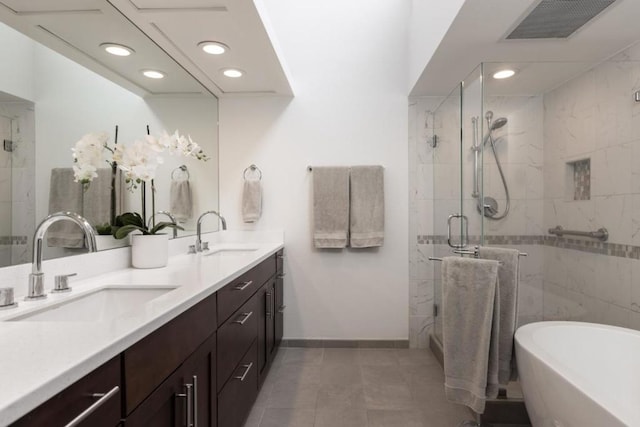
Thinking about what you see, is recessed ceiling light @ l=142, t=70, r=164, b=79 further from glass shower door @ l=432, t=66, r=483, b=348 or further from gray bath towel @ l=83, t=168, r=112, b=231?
glass shower door @ l=432, t=66, r=483, b=348

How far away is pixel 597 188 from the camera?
6.80ft

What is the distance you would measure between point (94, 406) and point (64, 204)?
95 centimetres

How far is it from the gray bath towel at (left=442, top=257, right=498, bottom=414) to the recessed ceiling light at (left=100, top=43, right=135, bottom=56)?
6.37 feet

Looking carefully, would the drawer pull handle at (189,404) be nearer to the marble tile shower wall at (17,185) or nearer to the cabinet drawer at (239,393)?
the cabinet drawer at (239,393)

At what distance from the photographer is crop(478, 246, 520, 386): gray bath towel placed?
163cm

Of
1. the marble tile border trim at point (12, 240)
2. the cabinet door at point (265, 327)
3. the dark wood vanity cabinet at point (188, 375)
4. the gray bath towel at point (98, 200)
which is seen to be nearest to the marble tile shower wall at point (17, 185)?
the marble tile border trim at point (12, 240)

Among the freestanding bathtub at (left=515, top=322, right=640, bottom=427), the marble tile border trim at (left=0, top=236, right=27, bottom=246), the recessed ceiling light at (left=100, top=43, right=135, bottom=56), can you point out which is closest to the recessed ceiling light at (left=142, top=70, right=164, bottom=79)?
the recessed ceiling light at (left=100, top=43, right=135, bottom=56)

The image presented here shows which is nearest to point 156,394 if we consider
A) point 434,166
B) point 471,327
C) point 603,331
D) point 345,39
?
point 471,327

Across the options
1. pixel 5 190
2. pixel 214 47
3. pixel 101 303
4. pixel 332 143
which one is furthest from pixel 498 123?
pixel 5 190

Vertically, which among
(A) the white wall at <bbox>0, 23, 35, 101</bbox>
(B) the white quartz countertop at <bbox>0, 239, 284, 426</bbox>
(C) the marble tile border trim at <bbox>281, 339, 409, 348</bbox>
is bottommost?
(C) the marble tile border trim at <bbox>281, 339, 409, 348</bbox>

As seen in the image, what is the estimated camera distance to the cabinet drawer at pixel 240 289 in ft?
4.55

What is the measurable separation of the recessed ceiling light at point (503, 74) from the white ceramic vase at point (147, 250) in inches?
80.7

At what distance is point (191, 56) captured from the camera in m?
2.12

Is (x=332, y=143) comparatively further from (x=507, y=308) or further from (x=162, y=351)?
(x=162, y=351)
